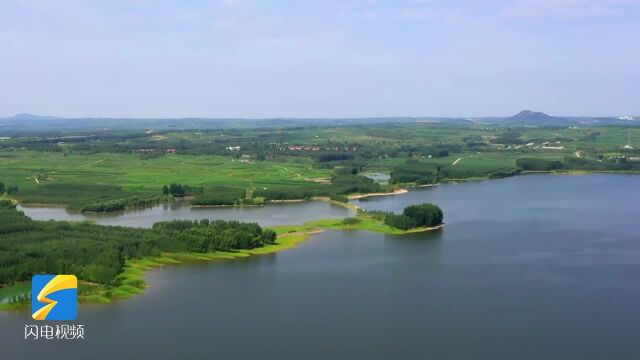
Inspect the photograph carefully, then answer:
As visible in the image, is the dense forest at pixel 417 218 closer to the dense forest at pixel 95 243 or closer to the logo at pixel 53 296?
the dense forest at pixel 95 243

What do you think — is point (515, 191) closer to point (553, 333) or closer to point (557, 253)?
point (557, 253)

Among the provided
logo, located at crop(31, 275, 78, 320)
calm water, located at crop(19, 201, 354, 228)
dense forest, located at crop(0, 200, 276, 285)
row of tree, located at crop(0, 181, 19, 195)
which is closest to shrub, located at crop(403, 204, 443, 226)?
calm water, located at crop(19, 201, 354, 228)

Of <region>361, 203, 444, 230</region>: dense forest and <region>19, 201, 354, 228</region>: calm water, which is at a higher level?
<region>361, 203, 444, 230</region>: dense forest

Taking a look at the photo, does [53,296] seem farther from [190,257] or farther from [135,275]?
[190,257]

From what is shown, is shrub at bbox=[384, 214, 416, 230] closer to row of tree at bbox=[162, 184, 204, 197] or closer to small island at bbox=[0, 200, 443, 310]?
small island at bbox=[0, 200, 443, 310]

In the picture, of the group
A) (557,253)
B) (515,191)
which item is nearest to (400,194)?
(515,191)

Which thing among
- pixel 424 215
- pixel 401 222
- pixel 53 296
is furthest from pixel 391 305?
pixel 424 215
